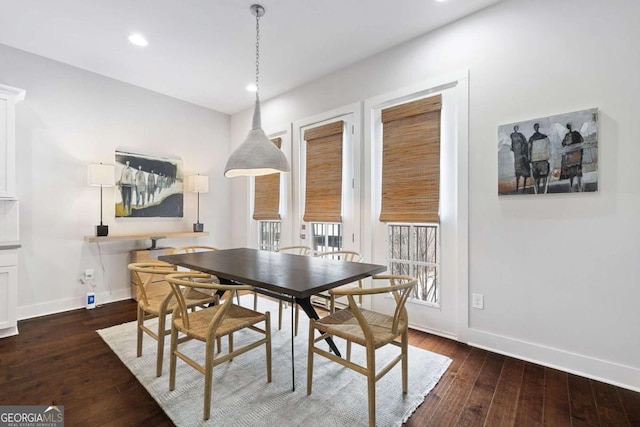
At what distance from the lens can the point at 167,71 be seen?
3820 millimetres

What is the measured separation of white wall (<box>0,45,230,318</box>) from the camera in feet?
11.1

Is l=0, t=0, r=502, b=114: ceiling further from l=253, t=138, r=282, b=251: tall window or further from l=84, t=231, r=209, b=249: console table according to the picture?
A: l=84, t=231, r=209, b=249: console table

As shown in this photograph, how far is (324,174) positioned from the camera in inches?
153

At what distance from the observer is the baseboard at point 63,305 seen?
11.1 ft

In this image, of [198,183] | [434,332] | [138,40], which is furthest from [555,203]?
[198,183]

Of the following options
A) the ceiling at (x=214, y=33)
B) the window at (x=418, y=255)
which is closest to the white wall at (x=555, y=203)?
the window at (x=418, y=255)

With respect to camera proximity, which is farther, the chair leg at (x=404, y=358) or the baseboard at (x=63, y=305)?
the baseboard at (x=63, y=305)

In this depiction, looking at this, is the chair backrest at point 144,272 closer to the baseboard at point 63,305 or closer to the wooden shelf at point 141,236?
the wooden shelf at point 141,236

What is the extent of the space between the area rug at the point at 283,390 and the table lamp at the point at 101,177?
1.72 metres

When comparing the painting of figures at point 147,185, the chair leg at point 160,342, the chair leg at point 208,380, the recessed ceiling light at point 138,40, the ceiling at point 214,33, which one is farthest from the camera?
the painting of figures at point 147,185

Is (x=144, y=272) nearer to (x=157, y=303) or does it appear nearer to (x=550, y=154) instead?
(x=157, y=303)

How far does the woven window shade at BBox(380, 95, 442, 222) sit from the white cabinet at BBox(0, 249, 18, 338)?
11.9ft

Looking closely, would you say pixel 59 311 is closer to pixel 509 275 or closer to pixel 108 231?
pixel 108 231

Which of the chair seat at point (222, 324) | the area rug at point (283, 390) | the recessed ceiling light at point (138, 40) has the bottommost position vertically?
the area rug at point (283, 390)
